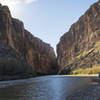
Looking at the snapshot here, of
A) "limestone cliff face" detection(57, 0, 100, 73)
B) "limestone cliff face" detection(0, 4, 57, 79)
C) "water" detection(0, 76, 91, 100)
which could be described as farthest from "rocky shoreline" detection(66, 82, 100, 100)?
"limestone cliff face" detection(0, 4, 57, 79)

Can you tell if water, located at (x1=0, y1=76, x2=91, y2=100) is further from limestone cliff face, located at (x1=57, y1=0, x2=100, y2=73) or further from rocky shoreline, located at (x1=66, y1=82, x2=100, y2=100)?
limestone cliff face, located at (x1=57, y1=0, x2=100, y2=73)

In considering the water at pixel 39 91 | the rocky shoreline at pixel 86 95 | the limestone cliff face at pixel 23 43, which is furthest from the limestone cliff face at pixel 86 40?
the rocky shoreline at pixel 86 95

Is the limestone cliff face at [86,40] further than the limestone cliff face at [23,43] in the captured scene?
No

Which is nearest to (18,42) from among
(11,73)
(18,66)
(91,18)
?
(18,66)

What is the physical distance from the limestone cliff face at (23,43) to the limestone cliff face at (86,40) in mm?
38035

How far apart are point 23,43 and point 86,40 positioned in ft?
192

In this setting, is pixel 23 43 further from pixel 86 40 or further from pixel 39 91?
pixel 39 91

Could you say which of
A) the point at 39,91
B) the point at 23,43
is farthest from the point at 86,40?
the point at 39,91

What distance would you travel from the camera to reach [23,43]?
125188mm

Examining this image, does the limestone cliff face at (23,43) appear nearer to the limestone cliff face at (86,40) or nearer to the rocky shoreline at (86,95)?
the limestone cliff face at (86,40)

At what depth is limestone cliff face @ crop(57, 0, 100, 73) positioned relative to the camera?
84875 mm

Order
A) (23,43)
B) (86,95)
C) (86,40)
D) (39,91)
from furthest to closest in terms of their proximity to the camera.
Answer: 1. (23,43)
2. (86,40)
3. (39,91)
4. (86,95)

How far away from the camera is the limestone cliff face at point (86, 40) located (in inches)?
3342

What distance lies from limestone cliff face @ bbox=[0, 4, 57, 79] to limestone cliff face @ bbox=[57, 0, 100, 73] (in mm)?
38035
